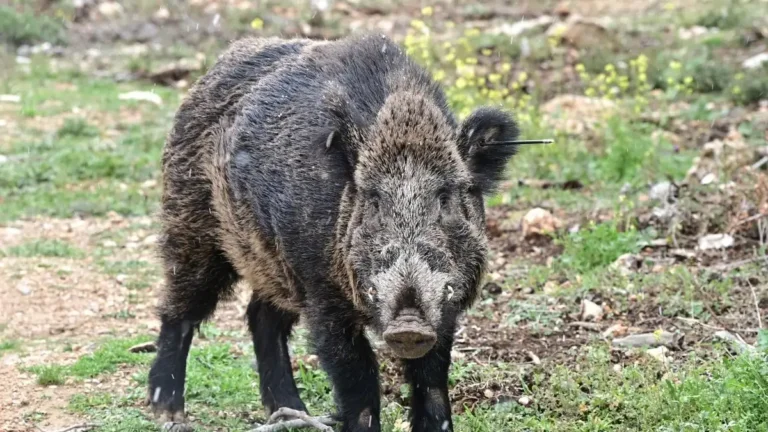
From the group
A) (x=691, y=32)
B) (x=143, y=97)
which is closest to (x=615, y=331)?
(x=143, y=97)

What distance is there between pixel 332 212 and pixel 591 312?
96.8 inches

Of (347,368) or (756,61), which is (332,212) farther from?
(756,61)

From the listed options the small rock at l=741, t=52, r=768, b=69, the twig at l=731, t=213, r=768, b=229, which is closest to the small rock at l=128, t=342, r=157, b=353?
the twig at l=731, t=213, r=768, b=229

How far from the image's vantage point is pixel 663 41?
14.6 metres

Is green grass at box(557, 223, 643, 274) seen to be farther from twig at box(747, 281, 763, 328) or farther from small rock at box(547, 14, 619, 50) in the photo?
small rock at box(547, 14, 619, 50)

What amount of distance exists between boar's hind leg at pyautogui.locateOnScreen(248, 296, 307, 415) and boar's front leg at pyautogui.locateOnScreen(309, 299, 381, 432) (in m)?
1.03

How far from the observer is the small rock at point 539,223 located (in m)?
8.18

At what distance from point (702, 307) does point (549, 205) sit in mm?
2679

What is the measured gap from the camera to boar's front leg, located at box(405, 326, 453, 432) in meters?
4.77

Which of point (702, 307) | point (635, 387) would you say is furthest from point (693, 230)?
point (635, 387)

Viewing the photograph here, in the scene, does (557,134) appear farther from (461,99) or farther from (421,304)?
(421,304)

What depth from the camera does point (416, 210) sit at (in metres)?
4.38

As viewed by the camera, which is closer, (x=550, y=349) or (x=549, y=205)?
(x=550, y=349)

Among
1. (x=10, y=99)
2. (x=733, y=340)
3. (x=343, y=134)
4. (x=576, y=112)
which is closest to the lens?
(x=343, y=134)
